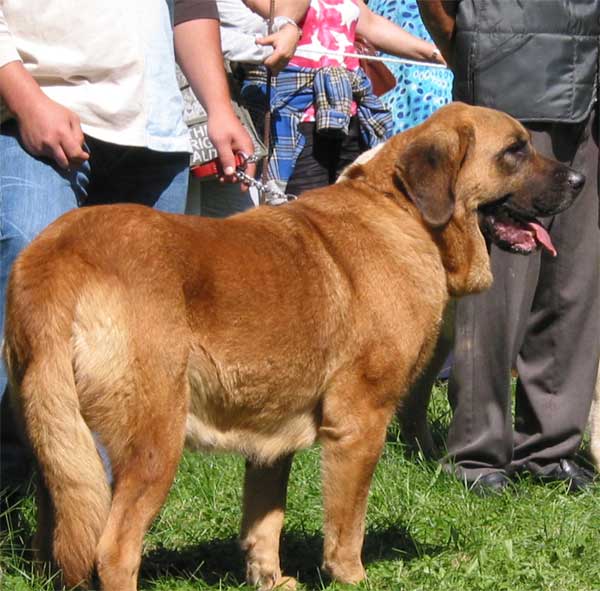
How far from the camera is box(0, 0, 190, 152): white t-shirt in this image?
3.96m

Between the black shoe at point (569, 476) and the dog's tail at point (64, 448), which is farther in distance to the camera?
the black shoe at point (569, 476)

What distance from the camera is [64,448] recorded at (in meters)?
3.44

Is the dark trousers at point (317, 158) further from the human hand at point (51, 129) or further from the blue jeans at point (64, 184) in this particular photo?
the human hand at point (51, 129)

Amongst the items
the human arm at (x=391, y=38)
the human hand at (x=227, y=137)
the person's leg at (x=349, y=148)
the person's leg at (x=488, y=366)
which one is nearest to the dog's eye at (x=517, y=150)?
the person's leg at (x=488, y=366)

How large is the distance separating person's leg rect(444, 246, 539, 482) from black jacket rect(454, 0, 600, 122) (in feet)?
2.23

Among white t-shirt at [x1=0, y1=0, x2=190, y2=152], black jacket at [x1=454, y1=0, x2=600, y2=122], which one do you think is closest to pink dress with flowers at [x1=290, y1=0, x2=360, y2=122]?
black jacket at [x1=454, y1=0, x2=600, y2=122]

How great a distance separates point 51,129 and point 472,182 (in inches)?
63.2

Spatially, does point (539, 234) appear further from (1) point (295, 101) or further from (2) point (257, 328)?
(1) point (295, 101)

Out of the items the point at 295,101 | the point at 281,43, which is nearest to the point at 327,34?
the point at 295,101

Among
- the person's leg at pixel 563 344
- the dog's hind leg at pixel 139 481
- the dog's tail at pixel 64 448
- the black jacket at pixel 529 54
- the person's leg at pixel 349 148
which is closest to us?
the dog's tail at pixel 64 448

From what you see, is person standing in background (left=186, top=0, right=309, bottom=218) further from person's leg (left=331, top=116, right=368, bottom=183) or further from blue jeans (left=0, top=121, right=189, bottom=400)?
blue jeans (left=0, top=121, right=189, bottom=400)

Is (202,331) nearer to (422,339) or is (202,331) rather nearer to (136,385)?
(136,385)

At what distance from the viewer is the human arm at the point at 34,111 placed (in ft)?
12.5

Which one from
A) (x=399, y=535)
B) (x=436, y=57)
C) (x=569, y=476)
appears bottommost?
(x=569, y=476)
